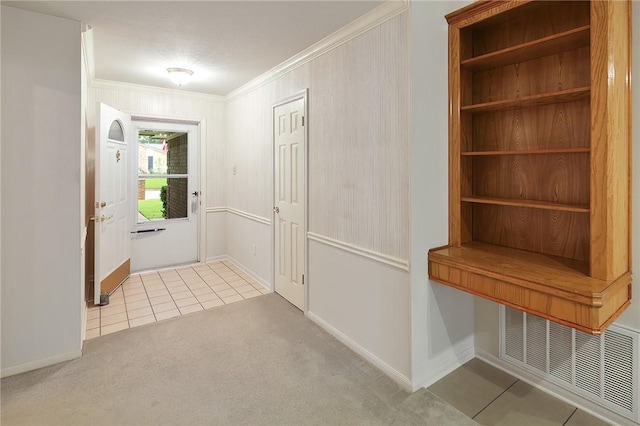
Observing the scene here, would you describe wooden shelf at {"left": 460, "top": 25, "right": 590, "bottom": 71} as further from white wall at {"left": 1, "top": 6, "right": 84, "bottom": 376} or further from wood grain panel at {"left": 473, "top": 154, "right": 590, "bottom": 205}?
white wall at {"left": 1, "top": 6, "right": 84, "bottom": 376}

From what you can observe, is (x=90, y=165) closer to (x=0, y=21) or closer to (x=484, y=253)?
(x=0, y=21)

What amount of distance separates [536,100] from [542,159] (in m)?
0.38

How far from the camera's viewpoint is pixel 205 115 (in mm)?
4871

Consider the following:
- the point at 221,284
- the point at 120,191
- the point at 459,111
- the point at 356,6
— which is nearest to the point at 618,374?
the point at 459,111

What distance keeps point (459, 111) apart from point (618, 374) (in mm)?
1736

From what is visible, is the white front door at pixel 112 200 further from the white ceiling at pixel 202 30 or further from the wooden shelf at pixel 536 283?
the wooden shelf at pixel 536 283

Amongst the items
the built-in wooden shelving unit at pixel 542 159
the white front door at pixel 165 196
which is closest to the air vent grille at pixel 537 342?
the built-in wooden shelving unit at pixel 542 159

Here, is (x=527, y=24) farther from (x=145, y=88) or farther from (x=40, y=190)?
(x=145, y=88)

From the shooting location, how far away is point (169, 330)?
2930 mm

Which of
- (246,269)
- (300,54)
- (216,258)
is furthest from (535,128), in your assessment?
(216,258)

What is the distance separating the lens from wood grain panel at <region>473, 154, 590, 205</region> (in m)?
1.94

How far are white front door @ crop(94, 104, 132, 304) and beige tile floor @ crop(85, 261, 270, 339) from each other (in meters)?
0.20

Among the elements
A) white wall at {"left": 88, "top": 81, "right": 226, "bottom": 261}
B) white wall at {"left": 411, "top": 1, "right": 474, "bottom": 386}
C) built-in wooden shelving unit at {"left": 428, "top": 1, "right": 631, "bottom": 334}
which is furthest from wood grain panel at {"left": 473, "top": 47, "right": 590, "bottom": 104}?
white wall at {"left": 88, "top": 81, "right": 226, "bottom": 261}

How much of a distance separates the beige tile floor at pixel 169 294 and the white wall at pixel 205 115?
0.60 m
